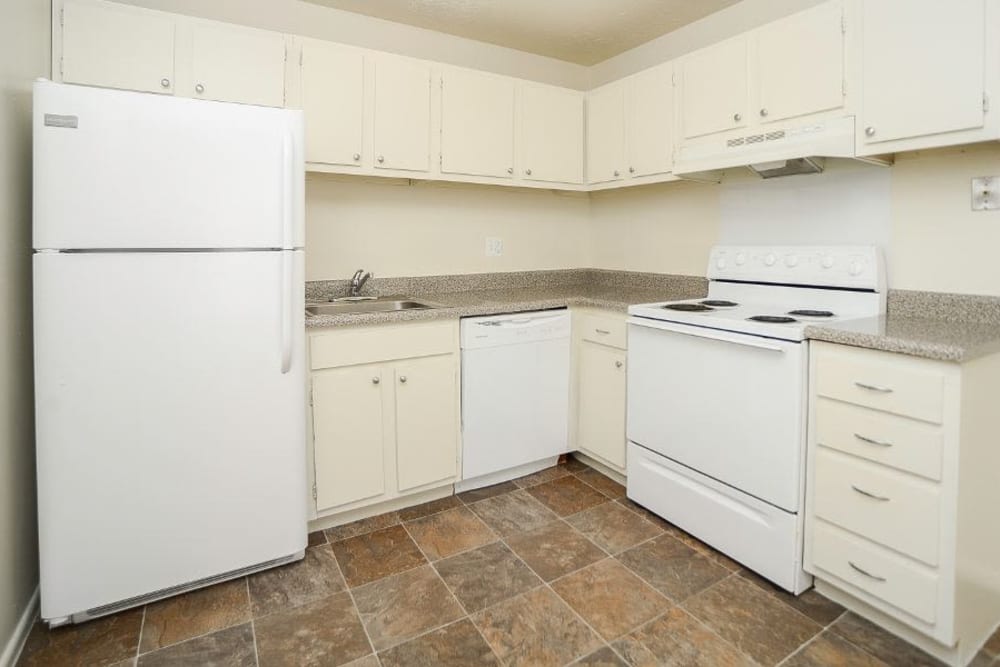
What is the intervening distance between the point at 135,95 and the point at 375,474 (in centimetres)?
159

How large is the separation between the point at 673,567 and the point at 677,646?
1.38ft

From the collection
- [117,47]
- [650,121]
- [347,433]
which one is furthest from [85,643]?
[650,121]

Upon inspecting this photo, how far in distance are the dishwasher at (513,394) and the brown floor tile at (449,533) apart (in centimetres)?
23

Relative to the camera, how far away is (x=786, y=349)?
5.95 feet

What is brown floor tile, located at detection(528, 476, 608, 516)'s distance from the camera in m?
2.53

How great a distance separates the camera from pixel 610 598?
73.5 inches

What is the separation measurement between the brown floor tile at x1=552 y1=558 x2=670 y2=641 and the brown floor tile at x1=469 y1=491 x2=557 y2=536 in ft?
1.30

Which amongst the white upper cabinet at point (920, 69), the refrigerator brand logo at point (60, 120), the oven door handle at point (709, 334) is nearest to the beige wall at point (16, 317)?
the refrigerator brand logo at point (60, 120)

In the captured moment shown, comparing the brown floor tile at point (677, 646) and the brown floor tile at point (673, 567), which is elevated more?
the brown floor tile at point (673, 567)

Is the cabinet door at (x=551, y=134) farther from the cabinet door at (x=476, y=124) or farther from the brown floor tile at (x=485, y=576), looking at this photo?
the brown floor tile at (x=485, y=576)

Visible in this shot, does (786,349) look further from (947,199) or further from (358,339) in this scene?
(358,339)

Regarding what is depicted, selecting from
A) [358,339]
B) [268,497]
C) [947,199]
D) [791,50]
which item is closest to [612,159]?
[791,50]

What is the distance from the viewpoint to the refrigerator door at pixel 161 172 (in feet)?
5.21

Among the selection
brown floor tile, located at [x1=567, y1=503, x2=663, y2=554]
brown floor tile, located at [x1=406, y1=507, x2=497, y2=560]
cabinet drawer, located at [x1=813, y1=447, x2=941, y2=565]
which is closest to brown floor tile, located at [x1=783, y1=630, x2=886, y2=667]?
cabinet drawer, located at [x1=813, y1=447, x2=941, y2=565]
